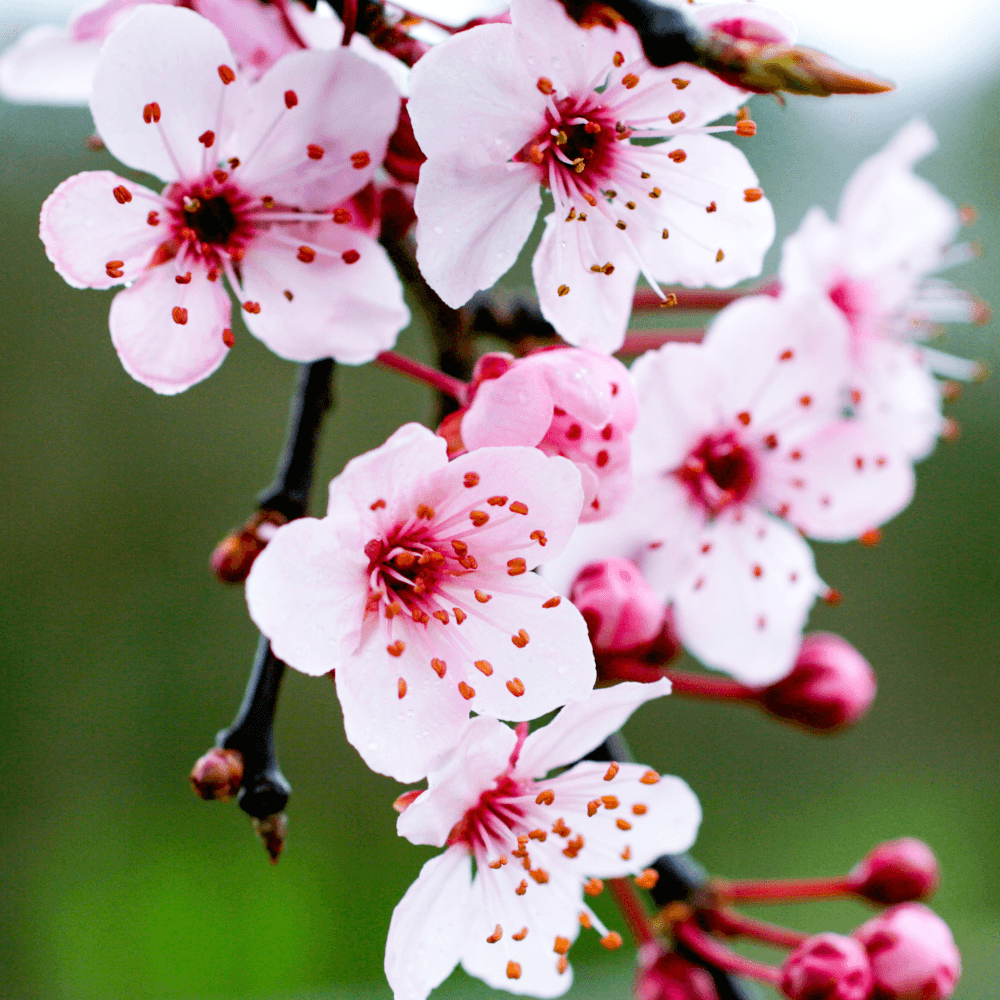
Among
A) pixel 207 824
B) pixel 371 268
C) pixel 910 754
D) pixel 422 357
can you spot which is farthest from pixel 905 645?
pixel 371 268

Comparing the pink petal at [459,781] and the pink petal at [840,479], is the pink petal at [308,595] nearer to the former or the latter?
the pink petal at [459,781]

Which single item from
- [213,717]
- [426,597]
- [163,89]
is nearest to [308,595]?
[426,597]

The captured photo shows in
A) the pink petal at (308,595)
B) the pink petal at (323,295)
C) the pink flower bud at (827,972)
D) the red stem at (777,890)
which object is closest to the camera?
the pink petal at (308,595)

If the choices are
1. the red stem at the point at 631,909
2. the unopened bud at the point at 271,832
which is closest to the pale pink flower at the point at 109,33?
the unopened bud at the point at 271,832

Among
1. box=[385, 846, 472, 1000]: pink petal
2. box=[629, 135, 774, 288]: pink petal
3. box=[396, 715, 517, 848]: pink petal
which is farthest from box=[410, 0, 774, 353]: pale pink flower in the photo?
box=[385, 846, 472, 1000]: pink petal

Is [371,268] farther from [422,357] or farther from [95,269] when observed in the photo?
[422,357]

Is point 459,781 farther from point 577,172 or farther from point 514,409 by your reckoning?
point 577,172
